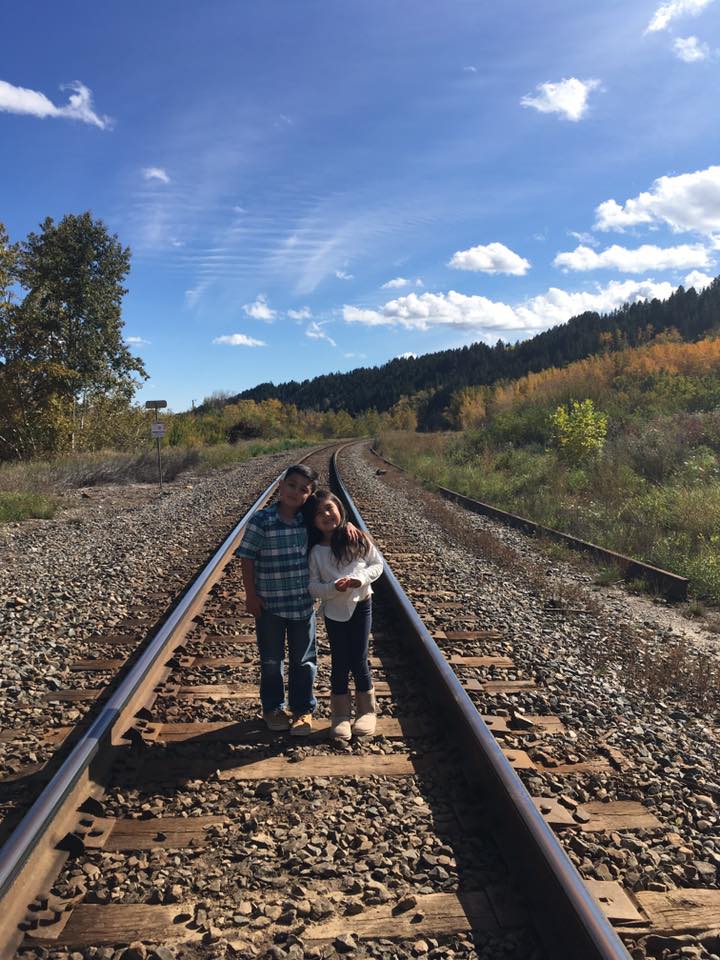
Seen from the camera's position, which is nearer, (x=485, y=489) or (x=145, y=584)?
(x=145, y=584)

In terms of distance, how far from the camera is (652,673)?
14.7 feet

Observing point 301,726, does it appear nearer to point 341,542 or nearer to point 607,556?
point 341,542

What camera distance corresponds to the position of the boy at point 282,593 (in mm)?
3609

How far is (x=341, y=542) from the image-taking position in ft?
11.6

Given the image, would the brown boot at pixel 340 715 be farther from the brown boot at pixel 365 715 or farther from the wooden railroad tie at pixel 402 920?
the wooden railroad tie at pixel 402 920

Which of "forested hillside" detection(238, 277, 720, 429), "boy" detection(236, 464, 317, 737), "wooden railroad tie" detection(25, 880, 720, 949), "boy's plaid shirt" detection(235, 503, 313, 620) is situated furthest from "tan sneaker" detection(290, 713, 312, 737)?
"forested hillside" detection(238, 277, 720, 429)

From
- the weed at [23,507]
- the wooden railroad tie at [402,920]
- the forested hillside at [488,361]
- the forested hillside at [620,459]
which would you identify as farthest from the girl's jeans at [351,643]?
the forested hillside at [488,361]

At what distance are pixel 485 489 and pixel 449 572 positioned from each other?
6.93m

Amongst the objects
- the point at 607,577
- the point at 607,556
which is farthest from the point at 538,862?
the point at 607,556

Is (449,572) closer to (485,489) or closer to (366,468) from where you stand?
(485,489)

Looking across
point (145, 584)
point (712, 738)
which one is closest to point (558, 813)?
point (712, 738)

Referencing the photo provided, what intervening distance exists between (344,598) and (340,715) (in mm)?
639

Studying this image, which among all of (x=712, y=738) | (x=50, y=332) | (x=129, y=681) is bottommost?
(x=712, y=738)

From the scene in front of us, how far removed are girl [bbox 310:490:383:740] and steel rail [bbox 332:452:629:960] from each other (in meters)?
0.51
